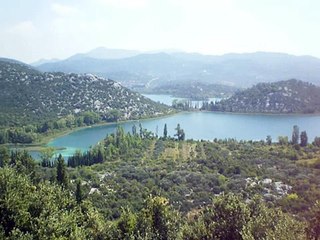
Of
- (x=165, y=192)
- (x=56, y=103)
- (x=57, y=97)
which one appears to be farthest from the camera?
(x=57, y=97)

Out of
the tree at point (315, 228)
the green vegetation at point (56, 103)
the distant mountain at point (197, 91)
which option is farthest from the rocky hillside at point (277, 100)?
the tree at point (315, 228)

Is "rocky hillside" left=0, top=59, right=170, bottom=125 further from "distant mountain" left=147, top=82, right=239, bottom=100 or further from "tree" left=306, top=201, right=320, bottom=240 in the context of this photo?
"tree" left=306, top=201, right=320, bottom=240

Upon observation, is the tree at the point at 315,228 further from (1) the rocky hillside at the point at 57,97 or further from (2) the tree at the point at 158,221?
(1) the rocky hillside at the point at 57,97

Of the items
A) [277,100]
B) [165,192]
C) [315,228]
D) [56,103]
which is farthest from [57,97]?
[315,228]

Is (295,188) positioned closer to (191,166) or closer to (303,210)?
(303,210)

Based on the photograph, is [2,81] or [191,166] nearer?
[191,166]

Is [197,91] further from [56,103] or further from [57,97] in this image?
[56,103]

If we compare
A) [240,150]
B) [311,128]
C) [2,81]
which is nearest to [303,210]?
[240,150]
